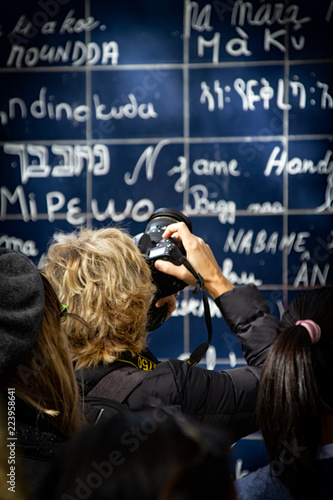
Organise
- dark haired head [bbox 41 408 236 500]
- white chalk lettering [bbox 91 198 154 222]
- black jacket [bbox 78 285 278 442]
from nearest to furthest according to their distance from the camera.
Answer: dark haired head [bbox 41 408 236 500] → black jacket [bbox 78 285 278 442] → white chalk lettering [bbox 91 198 154 222]

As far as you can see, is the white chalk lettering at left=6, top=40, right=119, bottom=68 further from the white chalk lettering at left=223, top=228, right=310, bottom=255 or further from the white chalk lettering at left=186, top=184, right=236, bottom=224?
the white chalk lettering at left=223, top=228, right=310, bottom=255

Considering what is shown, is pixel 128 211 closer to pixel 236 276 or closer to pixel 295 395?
pixel 236 276

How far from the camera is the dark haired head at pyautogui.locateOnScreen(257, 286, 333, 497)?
884 millimetres

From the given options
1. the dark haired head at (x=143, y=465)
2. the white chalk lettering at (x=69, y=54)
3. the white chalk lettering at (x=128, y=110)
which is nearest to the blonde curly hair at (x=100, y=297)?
the dark haired head at (x=143, y=465)

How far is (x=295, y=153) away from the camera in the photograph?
2320 mm

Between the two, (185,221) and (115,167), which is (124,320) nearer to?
(185,221)

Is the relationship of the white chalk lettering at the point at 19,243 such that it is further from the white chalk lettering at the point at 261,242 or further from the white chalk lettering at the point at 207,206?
the white chalk lettering at the point at 261,242

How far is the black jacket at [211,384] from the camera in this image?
1.02 meters

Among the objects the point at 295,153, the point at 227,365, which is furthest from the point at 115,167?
the point at 227,365

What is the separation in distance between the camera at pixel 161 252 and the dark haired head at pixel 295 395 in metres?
0.40

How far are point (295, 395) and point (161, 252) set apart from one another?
0.49 m

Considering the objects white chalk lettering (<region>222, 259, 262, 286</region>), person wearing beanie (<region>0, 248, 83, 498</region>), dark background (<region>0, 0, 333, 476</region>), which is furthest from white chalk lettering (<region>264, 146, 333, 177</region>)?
person wearing beanie (<region>0, 248, 83, 498</region>)

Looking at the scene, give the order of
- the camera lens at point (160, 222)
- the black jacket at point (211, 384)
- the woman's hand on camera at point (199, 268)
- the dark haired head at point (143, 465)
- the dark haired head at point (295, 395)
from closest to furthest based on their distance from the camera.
Result: the dark haired head at point (143, 465) < the dark haired head at point (295, 395) < the black jacket at point (211, 384) < the woman's hand on camera at point (199, 268) < the camera lens at point (160, 222)

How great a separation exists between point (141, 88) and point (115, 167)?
0.36 m
